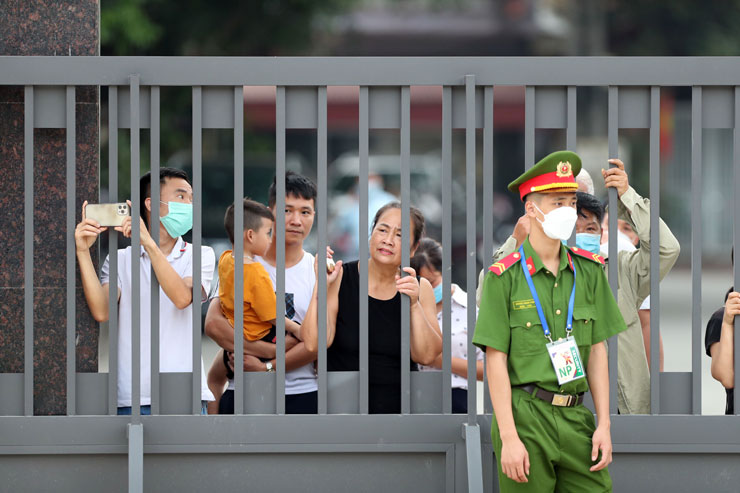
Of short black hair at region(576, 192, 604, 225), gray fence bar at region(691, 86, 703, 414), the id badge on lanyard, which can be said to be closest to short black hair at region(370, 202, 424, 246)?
short black hair at region(576, 192, 604, 225)

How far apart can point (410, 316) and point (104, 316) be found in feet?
4.48

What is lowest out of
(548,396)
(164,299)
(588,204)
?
(548,396)

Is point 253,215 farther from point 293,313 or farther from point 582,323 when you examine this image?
point 582,323

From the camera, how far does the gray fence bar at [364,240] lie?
15.7 ft

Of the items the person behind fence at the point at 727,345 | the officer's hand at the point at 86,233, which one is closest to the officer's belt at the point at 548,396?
the person behind fence at the point at 727,345

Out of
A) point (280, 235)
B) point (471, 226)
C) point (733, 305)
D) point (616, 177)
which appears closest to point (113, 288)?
point (280, 235)

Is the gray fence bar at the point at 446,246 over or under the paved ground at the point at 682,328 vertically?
over

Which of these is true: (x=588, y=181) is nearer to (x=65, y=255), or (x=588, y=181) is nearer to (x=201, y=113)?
(x=201, y=113)

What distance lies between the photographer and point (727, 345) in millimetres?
4965

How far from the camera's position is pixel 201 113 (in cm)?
487

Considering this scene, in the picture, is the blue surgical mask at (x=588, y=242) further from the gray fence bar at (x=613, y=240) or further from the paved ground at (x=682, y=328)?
the paved ground at (x=682, y=328)

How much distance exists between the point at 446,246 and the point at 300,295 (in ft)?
2.83

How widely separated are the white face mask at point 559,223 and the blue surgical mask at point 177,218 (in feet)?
5.41

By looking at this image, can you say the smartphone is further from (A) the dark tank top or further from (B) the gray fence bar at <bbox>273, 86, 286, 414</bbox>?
(A) the dark tank top
